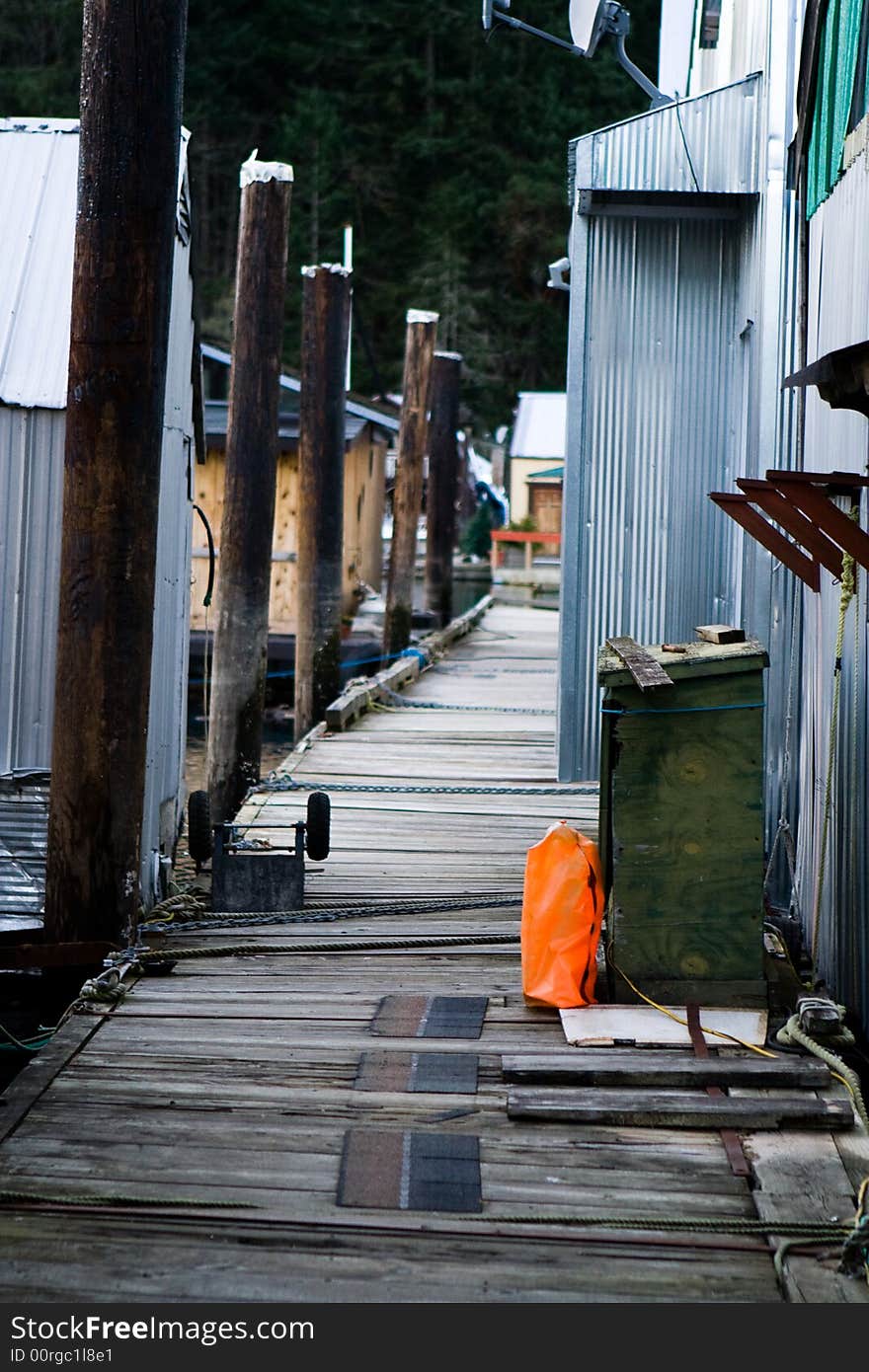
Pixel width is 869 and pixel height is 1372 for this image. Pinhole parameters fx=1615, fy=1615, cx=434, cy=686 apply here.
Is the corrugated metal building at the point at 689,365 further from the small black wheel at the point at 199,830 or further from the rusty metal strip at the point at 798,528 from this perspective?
the small black wheel at the point at 199,830

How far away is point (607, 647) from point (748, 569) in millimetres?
3315

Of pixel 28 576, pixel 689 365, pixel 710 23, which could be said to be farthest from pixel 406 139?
pixel 28 576

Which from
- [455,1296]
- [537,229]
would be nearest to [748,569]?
[455,1296]

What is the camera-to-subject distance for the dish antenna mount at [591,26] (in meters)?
11.8

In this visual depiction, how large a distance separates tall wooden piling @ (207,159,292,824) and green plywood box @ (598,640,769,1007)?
21.5 ft

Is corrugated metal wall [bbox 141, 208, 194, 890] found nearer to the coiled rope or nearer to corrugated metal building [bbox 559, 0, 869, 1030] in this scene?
corrugated metal building [bbox 559, 0, 869, 1030]

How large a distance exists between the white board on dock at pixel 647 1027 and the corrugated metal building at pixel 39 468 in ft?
9.43

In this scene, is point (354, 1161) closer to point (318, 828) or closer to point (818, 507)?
point (818, 507)

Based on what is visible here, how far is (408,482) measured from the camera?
21.4m

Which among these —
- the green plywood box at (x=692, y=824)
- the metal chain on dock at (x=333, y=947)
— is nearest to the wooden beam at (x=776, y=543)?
the green plywood box at (x=692, y=824)

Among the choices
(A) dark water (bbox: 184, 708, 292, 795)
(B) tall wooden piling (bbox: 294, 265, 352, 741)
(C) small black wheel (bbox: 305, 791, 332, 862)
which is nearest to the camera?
(C) small black wheel (bbox: 305, 791, 332, 862)

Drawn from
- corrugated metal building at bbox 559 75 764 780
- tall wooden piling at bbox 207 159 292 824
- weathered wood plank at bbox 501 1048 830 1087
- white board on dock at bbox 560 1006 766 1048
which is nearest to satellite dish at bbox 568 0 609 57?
corrugated metal building at bbox 559 75 764 780

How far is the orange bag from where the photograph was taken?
5.68 meters

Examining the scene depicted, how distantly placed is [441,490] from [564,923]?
22.2 metres
